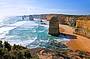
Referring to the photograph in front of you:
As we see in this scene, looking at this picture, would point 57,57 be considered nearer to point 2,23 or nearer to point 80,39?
point 80,39

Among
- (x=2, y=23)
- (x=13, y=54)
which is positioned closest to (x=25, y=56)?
(x=13, y=54)

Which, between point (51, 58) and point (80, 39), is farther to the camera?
point (80, 39)

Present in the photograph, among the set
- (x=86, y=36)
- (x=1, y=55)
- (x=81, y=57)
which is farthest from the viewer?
(x=86, y=36)

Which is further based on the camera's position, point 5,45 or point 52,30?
point 52,30

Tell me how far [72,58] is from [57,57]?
80 cm

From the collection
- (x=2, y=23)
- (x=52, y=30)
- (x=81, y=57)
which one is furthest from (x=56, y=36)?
(x=81, y=57)

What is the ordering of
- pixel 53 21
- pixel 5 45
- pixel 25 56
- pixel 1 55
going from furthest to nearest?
pixel 53 21 < pixel 5 45 < pixel 25 56 < pixel 1 55

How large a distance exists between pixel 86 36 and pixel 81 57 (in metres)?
11.4

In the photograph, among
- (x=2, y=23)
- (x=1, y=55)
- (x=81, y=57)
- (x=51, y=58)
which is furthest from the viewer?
(x=2, y=23)

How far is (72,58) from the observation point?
12.0 meters

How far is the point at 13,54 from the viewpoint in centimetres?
677

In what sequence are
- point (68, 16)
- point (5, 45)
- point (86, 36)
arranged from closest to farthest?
point (5, 45) < point (86, 36) < point (68, 16)

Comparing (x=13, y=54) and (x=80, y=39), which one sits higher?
(x=13, y=54)

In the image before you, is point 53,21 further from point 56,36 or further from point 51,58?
point 51,58
